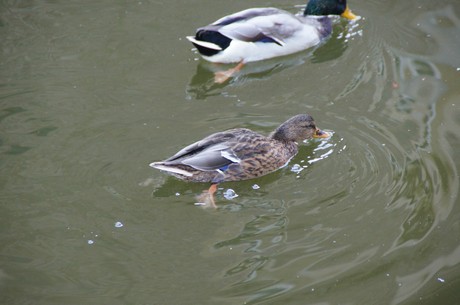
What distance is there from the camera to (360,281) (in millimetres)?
A: 5078

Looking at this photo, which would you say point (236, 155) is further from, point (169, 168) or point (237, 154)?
point (169, 168)

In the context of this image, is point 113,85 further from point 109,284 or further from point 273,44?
point 109,284

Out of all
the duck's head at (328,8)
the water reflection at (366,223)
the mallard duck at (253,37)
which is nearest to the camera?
the water reflection at (366,223)

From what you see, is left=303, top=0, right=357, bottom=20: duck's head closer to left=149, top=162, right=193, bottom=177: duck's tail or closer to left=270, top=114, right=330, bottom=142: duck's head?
left=270, top=114, right=330, bottom=142: duck's head

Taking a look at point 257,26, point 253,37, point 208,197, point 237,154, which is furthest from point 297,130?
point 257,26

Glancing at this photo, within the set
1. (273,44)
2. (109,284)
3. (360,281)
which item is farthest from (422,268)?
(273,44)

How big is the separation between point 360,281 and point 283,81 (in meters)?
3.15

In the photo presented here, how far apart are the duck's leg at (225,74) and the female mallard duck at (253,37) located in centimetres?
2

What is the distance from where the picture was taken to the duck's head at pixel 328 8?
8.91 m

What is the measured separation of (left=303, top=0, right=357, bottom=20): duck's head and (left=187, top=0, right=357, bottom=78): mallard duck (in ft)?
1.81

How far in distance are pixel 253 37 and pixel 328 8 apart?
1367mm

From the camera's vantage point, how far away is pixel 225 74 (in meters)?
7.96

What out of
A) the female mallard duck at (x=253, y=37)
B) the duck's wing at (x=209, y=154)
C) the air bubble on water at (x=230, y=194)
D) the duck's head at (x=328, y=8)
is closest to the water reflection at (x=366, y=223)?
the air bubble on water at (x=230, y=194)

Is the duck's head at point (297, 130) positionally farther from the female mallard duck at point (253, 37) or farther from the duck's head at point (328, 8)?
the duck's head at point (328, 8)
